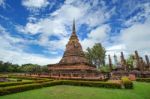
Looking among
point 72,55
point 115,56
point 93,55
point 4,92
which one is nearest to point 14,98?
point 4,92

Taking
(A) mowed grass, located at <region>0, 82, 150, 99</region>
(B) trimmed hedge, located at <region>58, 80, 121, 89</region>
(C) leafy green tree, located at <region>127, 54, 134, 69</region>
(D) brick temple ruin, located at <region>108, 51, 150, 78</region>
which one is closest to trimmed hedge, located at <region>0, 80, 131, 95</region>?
(B) trimmed hedge, located at <region>58, 80, 121, 89</region>

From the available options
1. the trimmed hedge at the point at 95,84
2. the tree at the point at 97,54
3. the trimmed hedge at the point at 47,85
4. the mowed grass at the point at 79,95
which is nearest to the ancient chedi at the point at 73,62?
the tree at the point at 97,54

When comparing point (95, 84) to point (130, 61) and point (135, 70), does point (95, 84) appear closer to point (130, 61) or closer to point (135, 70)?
point (135, 70)

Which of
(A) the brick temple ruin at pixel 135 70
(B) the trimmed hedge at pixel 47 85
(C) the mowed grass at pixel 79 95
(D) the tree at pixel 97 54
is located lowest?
(C) the mowed grass at pixel 79 95

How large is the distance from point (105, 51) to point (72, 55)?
62.3ft

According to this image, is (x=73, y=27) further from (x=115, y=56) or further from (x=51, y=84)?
(x=115, y=56)

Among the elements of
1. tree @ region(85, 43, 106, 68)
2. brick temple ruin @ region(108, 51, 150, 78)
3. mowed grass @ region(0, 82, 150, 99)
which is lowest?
mowed grass @ region(0, 82, 150, 99)

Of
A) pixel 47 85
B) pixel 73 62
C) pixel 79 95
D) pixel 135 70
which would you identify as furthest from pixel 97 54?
pixel 79 95

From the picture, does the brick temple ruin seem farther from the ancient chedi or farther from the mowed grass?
the mowed grass

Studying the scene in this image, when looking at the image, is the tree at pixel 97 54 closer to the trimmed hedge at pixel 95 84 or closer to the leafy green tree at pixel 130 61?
the leafy green tree at pixel 130 61

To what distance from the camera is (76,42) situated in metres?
48.7

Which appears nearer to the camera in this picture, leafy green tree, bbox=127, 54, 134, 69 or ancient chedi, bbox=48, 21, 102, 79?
ancient chedi, bbox=48, 21, 102, 79

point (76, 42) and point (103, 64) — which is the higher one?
point (76, 42)

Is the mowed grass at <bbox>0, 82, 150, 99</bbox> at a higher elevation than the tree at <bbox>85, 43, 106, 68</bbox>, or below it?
below
